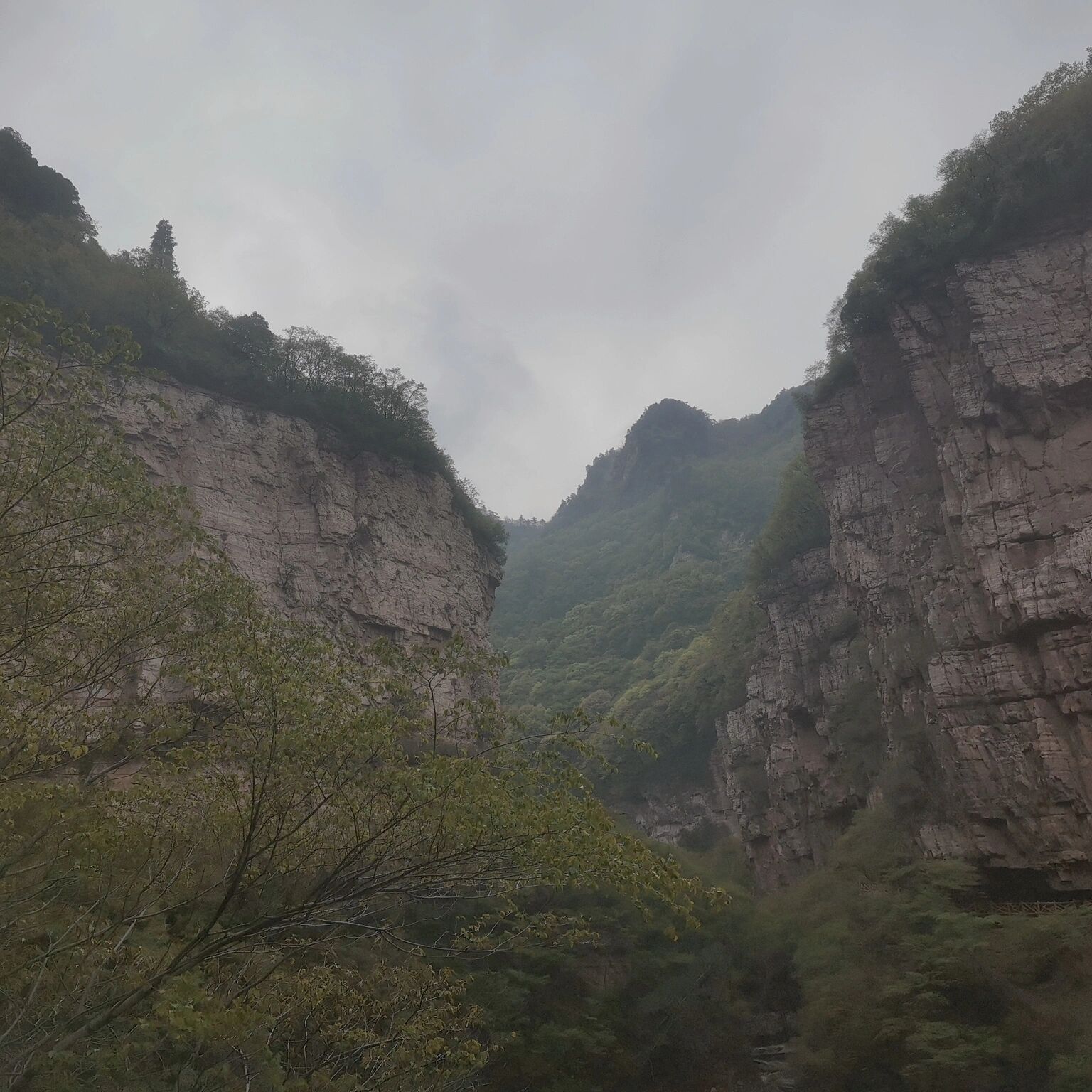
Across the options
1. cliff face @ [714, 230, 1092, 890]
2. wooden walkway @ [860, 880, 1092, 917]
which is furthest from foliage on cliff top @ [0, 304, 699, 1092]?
cliff face @ [714, 230, 1092, 890]

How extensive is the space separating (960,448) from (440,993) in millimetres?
18746

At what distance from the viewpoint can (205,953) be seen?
5633 mm

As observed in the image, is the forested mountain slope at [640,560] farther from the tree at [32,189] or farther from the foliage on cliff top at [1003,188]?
the tree at [32,189]

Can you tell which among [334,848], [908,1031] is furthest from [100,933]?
[908,1031]

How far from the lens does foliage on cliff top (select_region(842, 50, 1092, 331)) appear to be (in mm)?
22875

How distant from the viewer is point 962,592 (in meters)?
20.2

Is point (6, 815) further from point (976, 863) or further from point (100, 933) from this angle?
point (976, 863)

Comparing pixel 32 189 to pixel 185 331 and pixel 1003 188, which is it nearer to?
pixel 185 331

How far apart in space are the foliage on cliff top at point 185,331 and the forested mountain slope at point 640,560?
36.3 feet

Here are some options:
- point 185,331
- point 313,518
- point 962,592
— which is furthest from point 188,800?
point 185,331

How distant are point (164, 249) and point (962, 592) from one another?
30.3 meters

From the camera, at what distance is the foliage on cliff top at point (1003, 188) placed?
22875mm

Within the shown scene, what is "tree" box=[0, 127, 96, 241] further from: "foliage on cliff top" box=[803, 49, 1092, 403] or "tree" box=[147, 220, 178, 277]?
"foliage on cliff top" box=[803, 49, 1092, 403]

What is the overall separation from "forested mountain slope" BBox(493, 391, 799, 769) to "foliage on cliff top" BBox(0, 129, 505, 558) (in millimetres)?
11064
